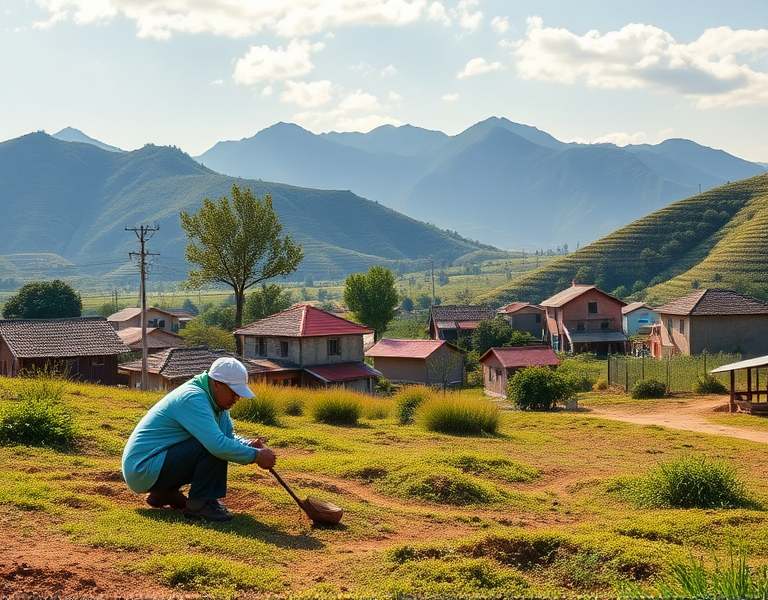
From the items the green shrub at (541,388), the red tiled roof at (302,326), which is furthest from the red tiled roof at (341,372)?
the green shrub at (541,388)

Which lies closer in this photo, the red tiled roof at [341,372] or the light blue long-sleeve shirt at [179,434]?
the light blue long-sleeve shirt at [179,434]

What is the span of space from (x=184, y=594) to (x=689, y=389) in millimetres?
35252

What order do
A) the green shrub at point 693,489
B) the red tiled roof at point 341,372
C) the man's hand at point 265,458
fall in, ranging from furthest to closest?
the red tiled roof at point 341,372 → the green shrub at point 693,489 → the man's hand at point 265,458

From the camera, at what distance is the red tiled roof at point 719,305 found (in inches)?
1879

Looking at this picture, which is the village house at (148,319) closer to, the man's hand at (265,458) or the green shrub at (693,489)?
the green shrub at (693,489)

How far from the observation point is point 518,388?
32656mm

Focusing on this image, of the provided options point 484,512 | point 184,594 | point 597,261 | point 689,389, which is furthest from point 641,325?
point 184,594

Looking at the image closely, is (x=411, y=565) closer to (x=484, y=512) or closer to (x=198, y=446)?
(x=198, y=446)

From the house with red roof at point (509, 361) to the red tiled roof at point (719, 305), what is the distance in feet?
38.8

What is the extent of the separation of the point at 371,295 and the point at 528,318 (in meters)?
20.0

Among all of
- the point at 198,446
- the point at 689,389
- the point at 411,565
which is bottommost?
the point at 689,389

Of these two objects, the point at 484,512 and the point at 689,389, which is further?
the point at 689,389

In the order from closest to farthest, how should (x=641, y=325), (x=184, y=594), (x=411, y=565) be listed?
(x=184, y=594)
(x=411, y=565)
(x=641, y=325)

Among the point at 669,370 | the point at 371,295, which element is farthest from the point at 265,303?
the point at 669,370
